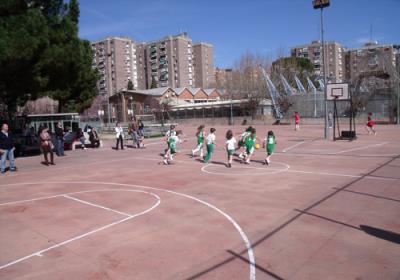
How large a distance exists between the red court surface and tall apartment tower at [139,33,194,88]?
102 m

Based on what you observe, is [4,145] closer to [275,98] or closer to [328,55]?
[275,98]

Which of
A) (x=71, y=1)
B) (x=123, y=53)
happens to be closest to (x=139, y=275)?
(x=71, y=1)

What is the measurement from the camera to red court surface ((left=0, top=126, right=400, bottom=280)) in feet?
17.4

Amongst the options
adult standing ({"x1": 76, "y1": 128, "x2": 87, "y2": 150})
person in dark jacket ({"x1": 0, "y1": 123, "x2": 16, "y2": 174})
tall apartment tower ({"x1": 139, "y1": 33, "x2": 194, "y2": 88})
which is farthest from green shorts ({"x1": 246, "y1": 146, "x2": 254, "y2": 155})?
tall apartment tower ({"x1": 139, "y1": 33, "x2": 194, "y2": 88})

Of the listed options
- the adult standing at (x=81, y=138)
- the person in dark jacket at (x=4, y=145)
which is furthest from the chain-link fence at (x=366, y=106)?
the person in dark jacket at (x=4, y=145)

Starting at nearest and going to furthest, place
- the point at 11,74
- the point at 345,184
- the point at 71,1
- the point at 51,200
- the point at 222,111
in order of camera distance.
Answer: the point at 51,200, the point at 345,184, the point at 11,74, the point at 71,1, the point at 222,111

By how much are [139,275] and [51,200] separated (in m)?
5.54

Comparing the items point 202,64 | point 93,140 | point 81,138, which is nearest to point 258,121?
point 93,140

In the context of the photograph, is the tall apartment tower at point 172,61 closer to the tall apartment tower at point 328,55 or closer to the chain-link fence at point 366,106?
the tall apartment tower at point 328,55

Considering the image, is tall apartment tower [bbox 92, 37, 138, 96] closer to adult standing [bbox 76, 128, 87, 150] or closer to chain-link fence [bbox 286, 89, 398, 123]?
chain-link fence [bbox 286, 89, 398, 123]

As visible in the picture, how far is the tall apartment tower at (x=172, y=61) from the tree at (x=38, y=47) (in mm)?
89805

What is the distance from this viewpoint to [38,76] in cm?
2011

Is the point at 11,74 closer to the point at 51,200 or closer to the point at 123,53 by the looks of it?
the point at 51,200

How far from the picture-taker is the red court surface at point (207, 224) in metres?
5.31
